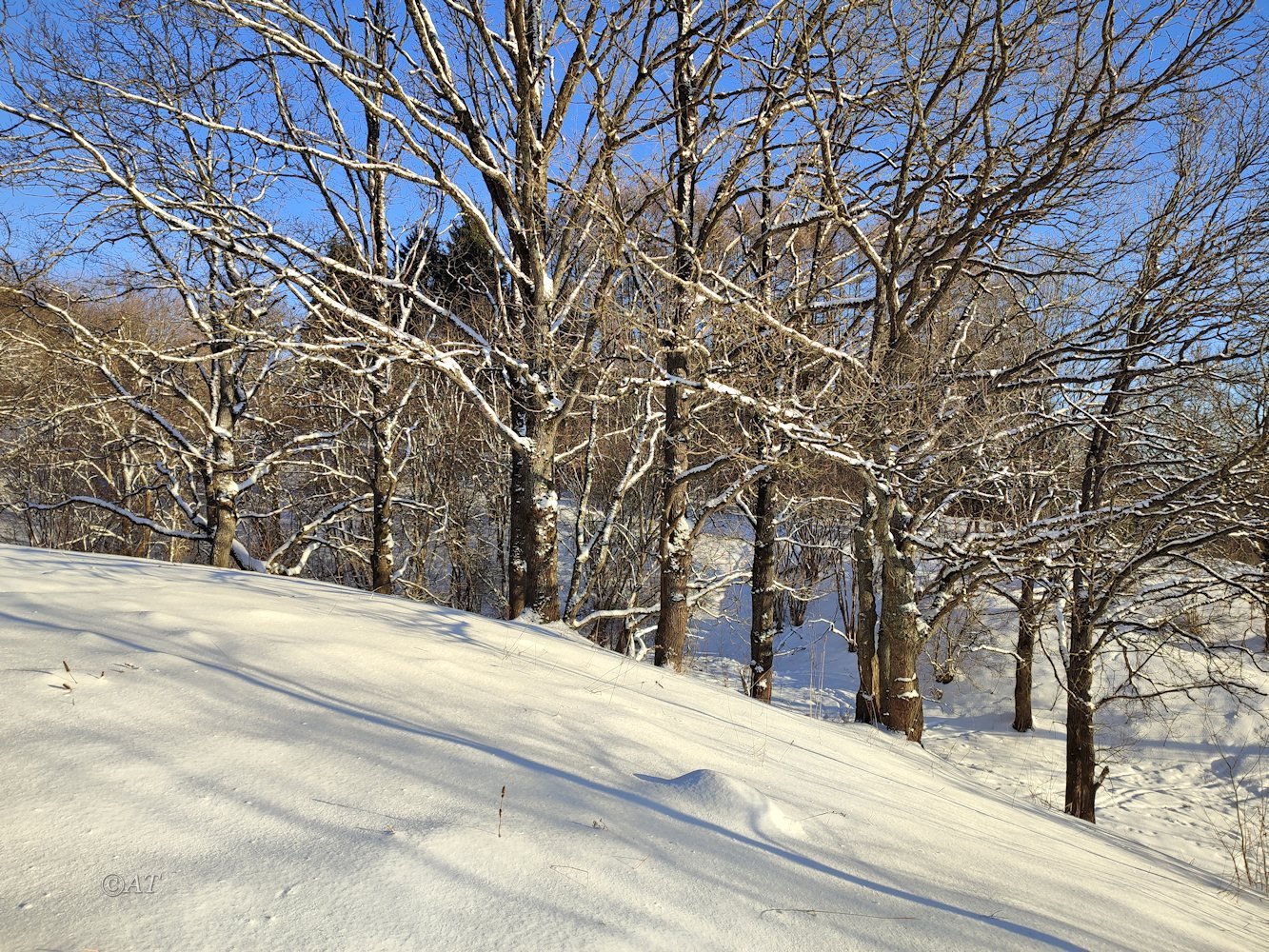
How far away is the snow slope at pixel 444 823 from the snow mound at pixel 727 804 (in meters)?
0.01

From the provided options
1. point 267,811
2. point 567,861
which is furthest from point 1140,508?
point 267,811

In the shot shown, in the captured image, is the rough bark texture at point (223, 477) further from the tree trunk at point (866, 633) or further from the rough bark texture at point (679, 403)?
the tree trunk at point (866, 633)

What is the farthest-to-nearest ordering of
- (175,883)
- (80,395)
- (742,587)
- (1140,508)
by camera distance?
(742,587) < (80,395) < (1140,508) < (175,883)

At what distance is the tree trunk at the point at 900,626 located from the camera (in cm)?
771

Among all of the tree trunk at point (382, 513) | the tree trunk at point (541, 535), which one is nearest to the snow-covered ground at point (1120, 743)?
the tree trunk at point (541, 535)

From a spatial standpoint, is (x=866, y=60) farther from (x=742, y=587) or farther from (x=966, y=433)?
(x=742, y=587)

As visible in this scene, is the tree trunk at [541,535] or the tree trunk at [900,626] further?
the tree trunk at [541,535]

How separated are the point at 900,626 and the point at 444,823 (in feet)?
21.4

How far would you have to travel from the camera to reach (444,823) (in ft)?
7.20

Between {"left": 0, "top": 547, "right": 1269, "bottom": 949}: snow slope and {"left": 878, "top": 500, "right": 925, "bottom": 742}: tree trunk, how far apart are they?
10.9 feet

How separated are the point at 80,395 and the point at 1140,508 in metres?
18.7

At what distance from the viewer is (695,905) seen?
203 cm

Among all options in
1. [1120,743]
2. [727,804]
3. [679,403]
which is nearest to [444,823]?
[727,804]

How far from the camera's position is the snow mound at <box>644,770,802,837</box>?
2607mm
